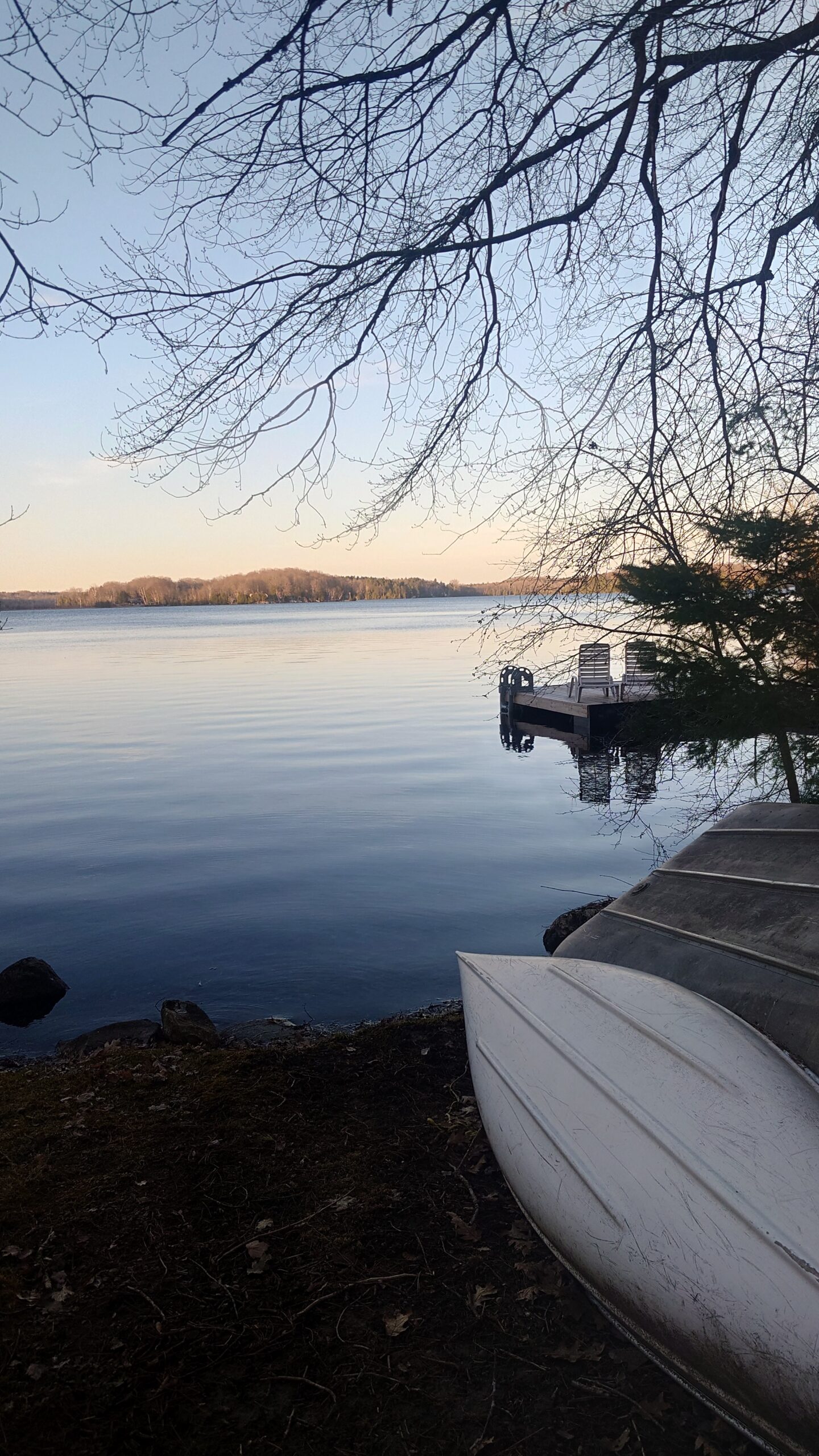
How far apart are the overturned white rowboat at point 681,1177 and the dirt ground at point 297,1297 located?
17 centimetres

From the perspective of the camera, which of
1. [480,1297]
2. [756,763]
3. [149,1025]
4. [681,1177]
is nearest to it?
[681,1177]

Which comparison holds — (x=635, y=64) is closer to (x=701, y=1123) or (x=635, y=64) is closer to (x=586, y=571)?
(x=586, y=571)

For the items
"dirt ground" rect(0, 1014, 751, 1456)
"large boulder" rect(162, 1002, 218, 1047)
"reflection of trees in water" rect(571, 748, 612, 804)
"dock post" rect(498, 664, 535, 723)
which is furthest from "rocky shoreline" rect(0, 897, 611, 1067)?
"dock post" rect(498, 664, 535, 723)

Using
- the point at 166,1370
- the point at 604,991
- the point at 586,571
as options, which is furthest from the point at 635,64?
the point at 166,1370

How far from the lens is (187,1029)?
239 inches

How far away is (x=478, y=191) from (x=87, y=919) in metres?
8.49

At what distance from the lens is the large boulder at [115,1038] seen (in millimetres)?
6238

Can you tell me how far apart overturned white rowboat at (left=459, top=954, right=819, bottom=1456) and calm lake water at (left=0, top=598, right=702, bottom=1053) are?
423 centimetres

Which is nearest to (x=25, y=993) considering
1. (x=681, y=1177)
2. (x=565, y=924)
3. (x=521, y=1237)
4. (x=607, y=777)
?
(x=565, y=924)

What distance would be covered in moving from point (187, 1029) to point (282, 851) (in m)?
7.13

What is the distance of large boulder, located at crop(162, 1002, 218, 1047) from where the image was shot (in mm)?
5984

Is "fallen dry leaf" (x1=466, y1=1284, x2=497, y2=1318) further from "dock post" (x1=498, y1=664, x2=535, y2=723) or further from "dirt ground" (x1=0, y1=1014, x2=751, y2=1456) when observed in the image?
"dock post" (x1=498, y1=664, x2=535, y2=723)

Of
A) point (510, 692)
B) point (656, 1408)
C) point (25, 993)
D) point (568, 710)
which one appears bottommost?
point (25, 993)

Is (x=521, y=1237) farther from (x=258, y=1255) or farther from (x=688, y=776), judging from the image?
(x=688, y=776)
